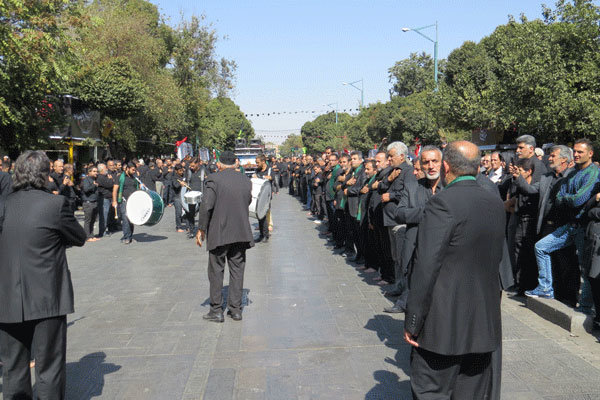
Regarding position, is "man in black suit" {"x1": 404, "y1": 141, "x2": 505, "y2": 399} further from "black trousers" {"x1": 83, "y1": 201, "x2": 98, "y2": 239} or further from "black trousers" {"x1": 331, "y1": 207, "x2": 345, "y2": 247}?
"black trousers" {"x1": 83, "y1": 201, "x2": 98, "y2": 239}

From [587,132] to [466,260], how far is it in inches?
786

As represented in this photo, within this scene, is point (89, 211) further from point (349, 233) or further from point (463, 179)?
point (463, 179)

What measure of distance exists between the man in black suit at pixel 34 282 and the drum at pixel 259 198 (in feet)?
24.7

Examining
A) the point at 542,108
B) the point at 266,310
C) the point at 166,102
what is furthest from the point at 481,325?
the point at 166,102

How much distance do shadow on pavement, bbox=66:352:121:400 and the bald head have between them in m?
3.17

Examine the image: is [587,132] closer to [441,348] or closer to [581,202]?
[581,202]

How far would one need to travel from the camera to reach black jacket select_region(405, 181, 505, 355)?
9.59 ft

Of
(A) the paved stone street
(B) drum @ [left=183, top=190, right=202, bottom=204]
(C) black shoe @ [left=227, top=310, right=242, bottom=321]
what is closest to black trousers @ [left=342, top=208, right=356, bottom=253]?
(A) the paved stone street

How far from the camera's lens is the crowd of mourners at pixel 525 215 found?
573 cm

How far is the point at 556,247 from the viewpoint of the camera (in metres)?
6.43

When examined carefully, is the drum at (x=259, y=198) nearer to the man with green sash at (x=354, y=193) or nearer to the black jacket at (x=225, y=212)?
the man with green sash at (x=354, y=193)

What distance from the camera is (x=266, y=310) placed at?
267 inches

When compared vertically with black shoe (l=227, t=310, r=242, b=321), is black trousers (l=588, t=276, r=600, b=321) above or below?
above

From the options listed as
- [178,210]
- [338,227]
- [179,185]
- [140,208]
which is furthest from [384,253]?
[178,210]
